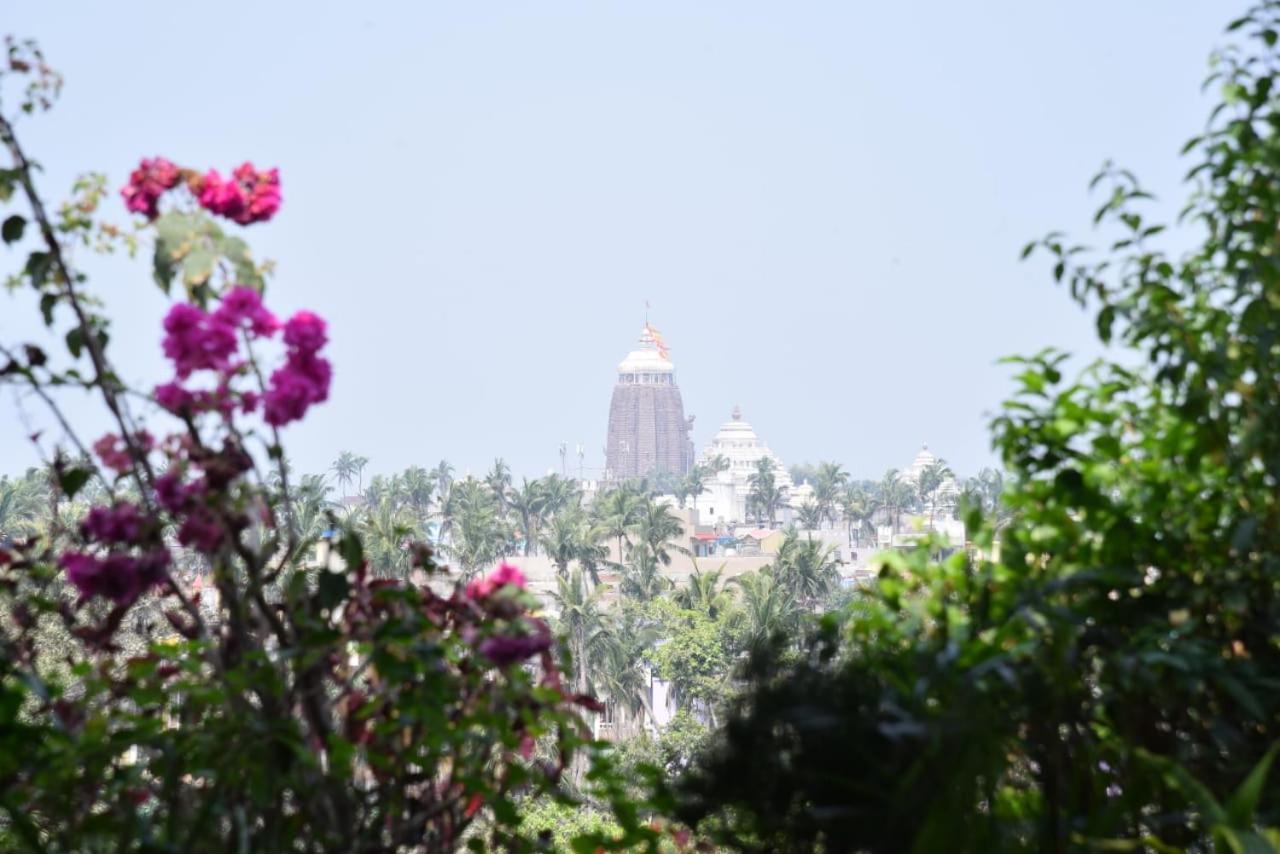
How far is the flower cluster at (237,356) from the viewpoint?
1.67 metres

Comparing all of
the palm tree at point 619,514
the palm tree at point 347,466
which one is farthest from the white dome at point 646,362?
the palm tree at point 619,514

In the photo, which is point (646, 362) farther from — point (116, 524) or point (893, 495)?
point (116, 524)

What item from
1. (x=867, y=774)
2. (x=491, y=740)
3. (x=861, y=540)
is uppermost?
(x=861, y=540)

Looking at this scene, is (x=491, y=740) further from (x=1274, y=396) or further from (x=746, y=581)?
(x=746, y=581)

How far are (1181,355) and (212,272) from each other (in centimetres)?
108

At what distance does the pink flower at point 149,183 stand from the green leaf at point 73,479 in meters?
0.32

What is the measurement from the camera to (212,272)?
5.58ft

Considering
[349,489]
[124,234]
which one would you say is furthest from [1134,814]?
[349,489]

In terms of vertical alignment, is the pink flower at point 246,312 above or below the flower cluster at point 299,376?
above

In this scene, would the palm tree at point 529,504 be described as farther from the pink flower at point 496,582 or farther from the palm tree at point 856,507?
the pink flower at point 496,582

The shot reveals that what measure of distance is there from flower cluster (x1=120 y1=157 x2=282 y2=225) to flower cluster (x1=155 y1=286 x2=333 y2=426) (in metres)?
0.14

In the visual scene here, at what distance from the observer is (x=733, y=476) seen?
126375 millimetres

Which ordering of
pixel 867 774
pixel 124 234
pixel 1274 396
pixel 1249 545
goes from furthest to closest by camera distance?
pixel 124 234, pixel 1274 396, pixel 1249 545, pixel 867 774

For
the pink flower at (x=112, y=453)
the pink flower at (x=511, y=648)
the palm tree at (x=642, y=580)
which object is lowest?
the pink flower at (x=511, y=648)
